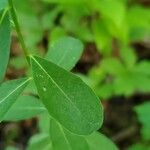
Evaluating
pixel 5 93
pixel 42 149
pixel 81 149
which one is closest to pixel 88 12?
pixel 42 149

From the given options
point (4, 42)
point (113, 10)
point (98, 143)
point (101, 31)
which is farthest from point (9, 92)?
point (101, 31)

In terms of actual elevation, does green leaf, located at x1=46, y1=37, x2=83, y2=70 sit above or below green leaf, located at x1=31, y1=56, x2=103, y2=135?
below

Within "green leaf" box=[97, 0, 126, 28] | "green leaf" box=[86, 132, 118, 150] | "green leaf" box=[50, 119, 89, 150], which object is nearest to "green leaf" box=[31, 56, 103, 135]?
"green leaf" box=[50, 119, 89, 150]

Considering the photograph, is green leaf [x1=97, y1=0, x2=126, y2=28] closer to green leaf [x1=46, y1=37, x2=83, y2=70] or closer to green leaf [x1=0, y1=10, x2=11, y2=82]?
green leaf [x1=46, y1=37, x2=83, y2=70]

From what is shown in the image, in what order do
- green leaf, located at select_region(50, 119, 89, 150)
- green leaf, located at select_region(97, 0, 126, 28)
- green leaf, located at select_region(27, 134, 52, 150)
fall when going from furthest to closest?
green leaf, located at select_region(97, 0, 126, 28) < green leaf, located at select_region(27, 134, 52, 150) < green leaf, located at select_region(50, 119, 89, 150)

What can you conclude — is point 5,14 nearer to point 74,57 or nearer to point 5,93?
point 5,93

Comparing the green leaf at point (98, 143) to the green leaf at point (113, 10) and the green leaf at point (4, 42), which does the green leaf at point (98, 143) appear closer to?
the green leaf at point (4, 42)
